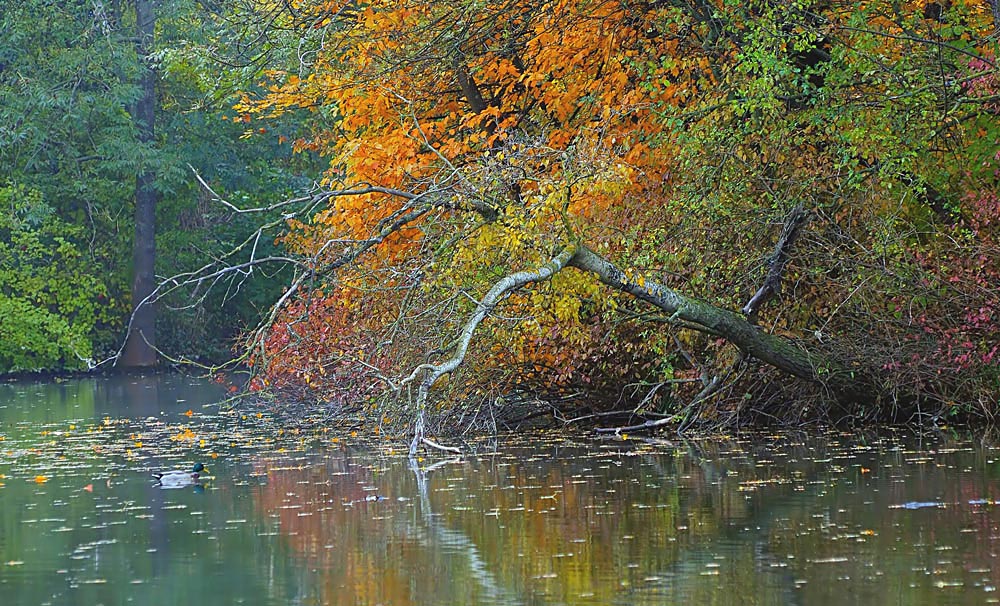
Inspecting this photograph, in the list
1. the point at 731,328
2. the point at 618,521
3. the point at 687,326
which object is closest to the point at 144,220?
the point at 687,326

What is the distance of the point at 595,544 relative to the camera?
9.33m

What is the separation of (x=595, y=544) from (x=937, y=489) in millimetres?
3090

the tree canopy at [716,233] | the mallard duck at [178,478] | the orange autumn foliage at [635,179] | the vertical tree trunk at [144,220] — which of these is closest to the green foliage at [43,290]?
the vertical tree trunk at [144,220]

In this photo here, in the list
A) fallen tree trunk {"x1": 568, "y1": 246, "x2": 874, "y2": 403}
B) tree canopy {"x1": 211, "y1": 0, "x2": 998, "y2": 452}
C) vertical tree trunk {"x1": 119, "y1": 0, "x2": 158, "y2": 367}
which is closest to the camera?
fallen tree trunk {"x1": 568, "y1": 246, "x2": 874, "y2": 403}

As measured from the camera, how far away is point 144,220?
35969 mm

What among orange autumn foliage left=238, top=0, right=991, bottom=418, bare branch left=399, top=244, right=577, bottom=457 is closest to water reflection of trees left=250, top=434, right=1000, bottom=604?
bare branch left=399, top=244, right=577, bottom=457

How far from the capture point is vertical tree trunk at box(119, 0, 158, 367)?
35156mm

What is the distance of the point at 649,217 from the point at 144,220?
74.0 feet

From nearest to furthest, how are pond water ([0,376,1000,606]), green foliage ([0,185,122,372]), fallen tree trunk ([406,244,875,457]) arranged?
pond water ([0,376,1000,606]), fallen tree trunk ([406,244,875,457]), green foliage ([0,185,122,372])

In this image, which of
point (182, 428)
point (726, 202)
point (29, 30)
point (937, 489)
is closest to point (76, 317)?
point (29, 30)

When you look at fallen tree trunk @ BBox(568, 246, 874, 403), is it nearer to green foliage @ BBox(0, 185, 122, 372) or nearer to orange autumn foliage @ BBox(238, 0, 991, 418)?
orange autumn foliage @ BBox(238, 0, 991, 418)

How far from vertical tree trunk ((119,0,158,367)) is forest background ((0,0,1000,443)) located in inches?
634

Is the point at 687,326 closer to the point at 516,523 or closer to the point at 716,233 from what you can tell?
the point at 716,233

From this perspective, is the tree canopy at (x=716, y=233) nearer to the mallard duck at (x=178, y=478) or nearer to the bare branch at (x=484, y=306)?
the bare branch at (x=484, y=306)
